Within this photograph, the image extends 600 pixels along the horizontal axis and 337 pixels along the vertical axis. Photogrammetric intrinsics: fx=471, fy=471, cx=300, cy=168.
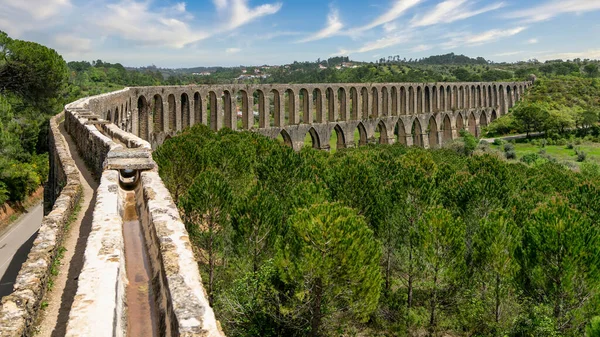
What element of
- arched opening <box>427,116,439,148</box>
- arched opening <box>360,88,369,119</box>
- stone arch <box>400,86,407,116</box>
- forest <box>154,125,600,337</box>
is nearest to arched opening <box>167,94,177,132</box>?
forest <box>154,125,600,337</box>

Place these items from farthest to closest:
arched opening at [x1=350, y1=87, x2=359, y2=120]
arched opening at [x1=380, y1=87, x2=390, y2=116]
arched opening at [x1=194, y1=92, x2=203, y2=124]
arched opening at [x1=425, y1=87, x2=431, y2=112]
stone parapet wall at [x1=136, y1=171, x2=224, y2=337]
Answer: arched opening at [x1=425, y1=87, x2=431, y2=112] → arched opening at [x1=380, y1=87, x2=390, y2=116] → arched opening at [x1=350, y1=87, x2=359, y2=120] → arched opening at [x1=194, y1=92, x2=203, y2=124] → stone parapet wall at [x1=136, y1=171, x2=224, y2=337]

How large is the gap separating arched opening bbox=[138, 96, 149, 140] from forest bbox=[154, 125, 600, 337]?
1385 centimetres

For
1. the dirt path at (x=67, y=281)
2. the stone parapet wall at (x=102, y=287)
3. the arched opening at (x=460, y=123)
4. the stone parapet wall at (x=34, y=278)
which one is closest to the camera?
the stone parapet wall at (x=102, y=287)

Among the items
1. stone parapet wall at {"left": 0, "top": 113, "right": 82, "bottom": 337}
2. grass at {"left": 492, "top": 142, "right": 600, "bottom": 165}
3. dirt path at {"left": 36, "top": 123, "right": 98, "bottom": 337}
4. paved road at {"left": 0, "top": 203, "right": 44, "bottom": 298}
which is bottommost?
paved road at {"left": 0, "top": 203, "right": 44, "bottom": 298}

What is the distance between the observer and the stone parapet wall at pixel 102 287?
348 cm

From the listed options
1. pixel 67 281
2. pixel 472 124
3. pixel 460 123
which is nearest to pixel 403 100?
pixel 460 123

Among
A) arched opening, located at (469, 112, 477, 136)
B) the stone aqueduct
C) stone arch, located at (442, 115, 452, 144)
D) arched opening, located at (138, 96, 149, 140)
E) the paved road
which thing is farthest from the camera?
arched opening, located at (469, 112, 477, 136)

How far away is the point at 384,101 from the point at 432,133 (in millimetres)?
10405

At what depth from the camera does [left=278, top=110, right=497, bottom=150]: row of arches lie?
37.2 meters

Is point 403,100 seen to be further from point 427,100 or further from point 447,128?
point 447,128

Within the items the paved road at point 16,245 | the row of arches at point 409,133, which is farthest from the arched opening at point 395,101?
the paved road at point 16,245

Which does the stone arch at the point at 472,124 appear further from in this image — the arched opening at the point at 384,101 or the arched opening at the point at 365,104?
the arched opening at the point at 365,104

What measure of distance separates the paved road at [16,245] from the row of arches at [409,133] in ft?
55.1

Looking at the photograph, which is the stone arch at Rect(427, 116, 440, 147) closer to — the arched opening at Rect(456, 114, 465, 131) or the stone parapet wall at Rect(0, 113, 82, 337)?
the arched opening at Rect(456, 114, 465, 131)
